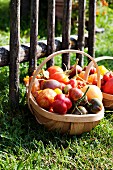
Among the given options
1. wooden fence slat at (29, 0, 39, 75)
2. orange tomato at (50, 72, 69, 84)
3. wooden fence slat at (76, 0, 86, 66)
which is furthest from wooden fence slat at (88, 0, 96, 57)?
orange tomato at (50, 72, 69, 84)

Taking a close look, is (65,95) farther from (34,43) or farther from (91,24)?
(91,24)

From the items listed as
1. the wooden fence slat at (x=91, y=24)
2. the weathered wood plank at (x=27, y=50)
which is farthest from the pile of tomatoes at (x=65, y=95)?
the wooden fence slat at (x=91, y=24)

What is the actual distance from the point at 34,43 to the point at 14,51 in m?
0.40

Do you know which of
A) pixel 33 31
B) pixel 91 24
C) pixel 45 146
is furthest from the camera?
pixel 91 24

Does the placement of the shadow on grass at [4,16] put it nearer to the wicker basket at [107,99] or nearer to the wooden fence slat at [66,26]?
the wooden fence slat at [66,26]

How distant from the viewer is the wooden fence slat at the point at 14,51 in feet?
11.1

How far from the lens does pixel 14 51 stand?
3436 mm

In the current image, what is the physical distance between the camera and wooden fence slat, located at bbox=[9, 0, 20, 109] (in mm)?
3375

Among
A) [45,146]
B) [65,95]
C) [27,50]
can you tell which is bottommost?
[45,146]

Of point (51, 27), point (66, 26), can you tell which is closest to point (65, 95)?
point (51, 27)

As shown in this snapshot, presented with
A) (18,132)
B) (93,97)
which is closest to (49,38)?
(93,97)

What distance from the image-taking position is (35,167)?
2.67m

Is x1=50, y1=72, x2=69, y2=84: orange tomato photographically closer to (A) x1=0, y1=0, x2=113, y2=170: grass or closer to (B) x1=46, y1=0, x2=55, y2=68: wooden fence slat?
(A) x1=0, y1=0, x2=113, y2=170: grass

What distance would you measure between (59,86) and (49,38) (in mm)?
872
